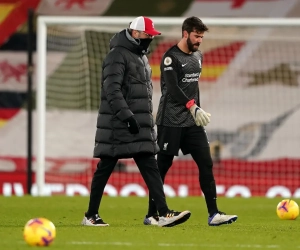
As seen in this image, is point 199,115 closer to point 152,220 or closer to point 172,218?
point 172,218

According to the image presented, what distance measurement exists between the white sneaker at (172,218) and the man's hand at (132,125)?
0.82 m

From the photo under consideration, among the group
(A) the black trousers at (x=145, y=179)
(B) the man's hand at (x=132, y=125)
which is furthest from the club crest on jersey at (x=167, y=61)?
(A) the black trousers at (x=145, y=179)

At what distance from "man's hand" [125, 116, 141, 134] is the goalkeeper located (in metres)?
0.60

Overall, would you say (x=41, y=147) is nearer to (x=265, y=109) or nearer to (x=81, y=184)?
(x=81, y=184)

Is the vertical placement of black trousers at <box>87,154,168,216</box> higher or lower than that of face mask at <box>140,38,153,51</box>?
lower

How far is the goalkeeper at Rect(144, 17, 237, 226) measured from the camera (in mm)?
9859

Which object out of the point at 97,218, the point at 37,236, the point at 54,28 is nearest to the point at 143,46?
the point at 97,218

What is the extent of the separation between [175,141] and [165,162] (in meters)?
0.29

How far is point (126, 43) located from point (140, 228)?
5.70ft

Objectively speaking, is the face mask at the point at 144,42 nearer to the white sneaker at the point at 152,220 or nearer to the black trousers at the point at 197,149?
the black trousers at the point at 197,149

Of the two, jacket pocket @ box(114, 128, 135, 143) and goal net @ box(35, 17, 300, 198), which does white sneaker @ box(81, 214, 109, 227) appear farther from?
goal net @ box(35, 17, 300, 198)

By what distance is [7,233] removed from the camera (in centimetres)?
890

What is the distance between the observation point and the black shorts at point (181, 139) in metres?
10.0

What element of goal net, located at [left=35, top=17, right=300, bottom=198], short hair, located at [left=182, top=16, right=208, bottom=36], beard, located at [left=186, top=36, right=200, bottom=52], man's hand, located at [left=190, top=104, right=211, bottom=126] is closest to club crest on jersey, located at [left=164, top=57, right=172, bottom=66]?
beard, located at [left=186, top=36, right=200, bottom=52]
